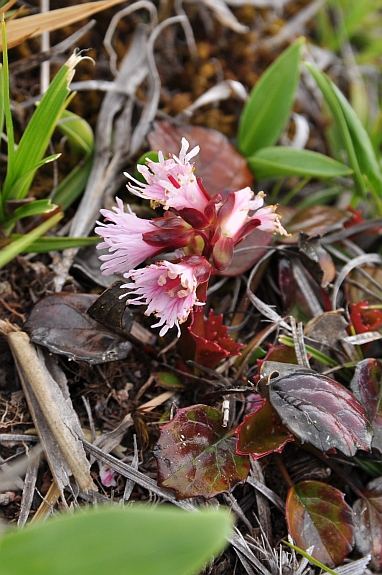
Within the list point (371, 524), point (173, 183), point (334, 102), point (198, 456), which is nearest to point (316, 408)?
point (198, 456)

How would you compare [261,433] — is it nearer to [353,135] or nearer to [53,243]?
[53,243]

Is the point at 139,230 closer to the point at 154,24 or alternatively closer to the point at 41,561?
the point at 41,561

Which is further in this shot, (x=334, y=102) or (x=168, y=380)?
(x=334, y=102)

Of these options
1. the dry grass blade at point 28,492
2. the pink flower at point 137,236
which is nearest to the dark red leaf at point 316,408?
the pink flower at point 137,236

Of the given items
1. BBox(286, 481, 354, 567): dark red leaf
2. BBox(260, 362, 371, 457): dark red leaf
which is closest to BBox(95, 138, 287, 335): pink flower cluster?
BBox(260, 362, 371, 457): dark red leaf

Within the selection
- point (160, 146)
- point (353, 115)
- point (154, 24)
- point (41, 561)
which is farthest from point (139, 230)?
point (154, 24)

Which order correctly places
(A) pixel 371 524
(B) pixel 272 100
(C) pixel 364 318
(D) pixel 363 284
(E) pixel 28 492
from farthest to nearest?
(B) pixel 272 100, (D) pixel 363 284, (C) pixel 364 318, (A) pixel 371 524, (E) pixel 28 492

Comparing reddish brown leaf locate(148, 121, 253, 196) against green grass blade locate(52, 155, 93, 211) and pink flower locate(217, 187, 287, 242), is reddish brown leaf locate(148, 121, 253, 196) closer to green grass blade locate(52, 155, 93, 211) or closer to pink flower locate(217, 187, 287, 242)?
green grass blade locate(52, 155, 93, 211)
